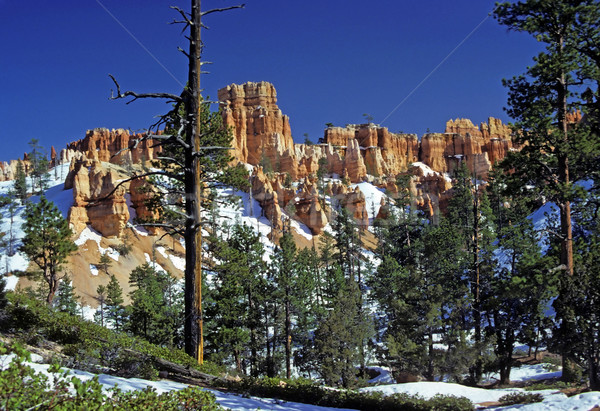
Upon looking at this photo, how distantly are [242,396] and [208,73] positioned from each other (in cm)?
625

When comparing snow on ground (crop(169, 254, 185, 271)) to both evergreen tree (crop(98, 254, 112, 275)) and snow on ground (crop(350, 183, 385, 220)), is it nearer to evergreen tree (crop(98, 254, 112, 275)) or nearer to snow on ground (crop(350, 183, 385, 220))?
evergreen tree (crop(98, 254, 112, 275))

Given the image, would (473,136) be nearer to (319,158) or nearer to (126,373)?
(319,158)

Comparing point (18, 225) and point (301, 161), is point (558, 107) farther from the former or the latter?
point (301, 161)

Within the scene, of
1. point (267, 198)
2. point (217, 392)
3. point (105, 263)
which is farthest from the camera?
point (267, 198)

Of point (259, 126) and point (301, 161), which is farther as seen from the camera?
point (259, 126)

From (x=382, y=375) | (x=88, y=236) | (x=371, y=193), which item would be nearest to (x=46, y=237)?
(x=382, y=375)

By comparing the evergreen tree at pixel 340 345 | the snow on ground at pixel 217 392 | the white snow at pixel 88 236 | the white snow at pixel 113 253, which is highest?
the white snow at pixel 88 236

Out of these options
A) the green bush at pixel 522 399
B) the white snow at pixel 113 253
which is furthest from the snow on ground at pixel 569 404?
the white snow at pixel 113 253

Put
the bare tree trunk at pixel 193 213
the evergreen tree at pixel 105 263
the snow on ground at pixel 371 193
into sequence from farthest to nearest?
the snow on ground at pixel 371 193 < the evergreen tree at pixel 105 263 < the bare tree trunk at pixel 193 213

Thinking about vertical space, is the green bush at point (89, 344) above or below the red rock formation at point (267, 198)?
below

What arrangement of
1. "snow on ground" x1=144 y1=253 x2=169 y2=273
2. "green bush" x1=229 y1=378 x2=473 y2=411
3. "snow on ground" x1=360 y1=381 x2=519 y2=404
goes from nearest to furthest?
"green bush" x1=229 y1=378 x2=473 y2=411 < "snow on ground" x1=360 y1=381 x2=519 y2=404 < "snow on ground" x1=144 y1=253 x2=169 y2=273

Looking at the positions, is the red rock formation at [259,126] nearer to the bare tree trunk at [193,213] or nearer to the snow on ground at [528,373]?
the snow on ground at [528,373]

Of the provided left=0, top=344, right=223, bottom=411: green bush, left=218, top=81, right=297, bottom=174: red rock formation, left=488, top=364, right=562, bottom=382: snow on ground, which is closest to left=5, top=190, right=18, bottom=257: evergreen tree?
left=218, top=81, right=297, bottom=174: red rock formation

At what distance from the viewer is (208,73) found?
9.28 meters
